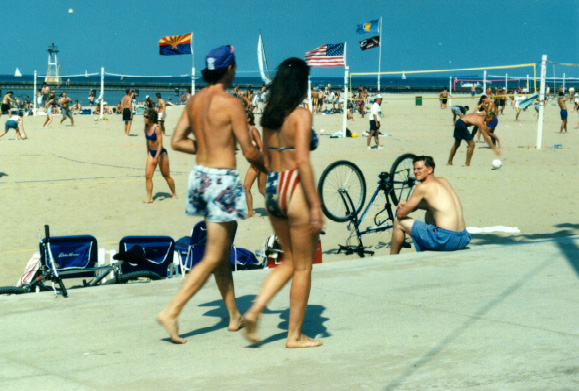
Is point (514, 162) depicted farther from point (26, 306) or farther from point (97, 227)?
point (26, 306)

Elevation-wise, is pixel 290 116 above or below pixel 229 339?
above

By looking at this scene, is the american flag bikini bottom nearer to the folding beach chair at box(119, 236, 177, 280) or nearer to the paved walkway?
the paved walkway

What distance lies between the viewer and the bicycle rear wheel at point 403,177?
372 inches

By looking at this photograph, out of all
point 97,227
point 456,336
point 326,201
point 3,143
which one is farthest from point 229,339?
point 3,143

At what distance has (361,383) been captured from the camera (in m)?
3.60

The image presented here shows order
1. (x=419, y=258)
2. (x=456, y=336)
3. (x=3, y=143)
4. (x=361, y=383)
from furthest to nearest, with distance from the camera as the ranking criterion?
(x=3, y=143)
(x=419, y=258)
(x=456, y=336)
(x=361, y=383)

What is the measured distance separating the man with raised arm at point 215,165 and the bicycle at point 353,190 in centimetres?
443

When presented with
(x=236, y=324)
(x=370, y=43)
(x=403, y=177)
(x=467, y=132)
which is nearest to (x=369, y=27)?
(x=370, y=43)

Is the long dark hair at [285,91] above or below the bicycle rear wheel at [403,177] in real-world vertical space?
above

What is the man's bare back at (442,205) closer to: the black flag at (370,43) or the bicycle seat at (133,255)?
the bicycle seat at (133,255)

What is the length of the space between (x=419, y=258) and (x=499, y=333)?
8.32ft

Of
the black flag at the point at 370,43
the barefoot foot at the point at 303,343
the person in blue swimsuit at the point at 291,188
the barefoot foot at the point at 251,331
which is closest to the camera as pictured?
the person in blue swimsuit at the point at 291,188

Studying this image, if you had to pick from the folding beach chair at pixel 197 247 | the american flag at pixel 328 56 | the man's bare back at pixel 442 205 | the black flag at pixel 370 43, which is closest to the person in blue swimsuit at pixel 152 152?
the folding beach chair at pixel 197 247

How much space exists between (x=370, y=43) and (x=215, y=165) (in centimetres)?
3400
